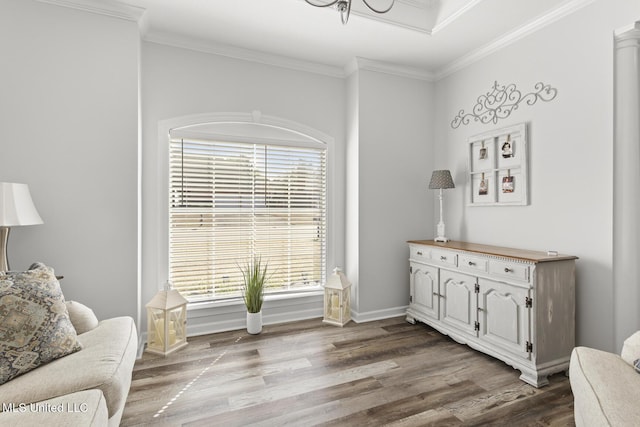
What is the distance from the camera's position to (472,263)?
2.71 metres

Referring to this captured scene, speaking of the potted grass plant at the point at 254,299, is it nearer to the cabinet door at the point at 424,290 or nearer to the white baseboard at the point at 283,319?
the white baseboard at the point at 283,319

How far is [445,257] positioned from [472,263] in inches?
11.8

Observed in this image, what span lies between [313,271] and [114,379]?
2.35m

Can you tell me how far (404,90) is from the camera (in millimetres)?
3662

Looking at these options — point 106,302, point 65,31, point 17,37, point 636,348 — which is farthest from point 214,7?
point 636,348

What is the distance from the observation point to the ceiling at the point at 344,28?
2562 millimetres

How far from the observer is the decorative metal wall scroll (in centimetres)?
268

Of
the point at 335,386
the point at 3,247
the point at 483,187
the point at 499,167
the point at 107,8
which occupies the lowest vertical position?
the point at 335,386

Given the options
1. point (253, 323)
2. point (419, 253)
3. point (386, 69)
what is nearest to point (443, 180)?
point (419, 253)

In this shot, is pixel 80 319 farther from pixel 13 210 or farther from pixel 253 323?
pixel 253 323

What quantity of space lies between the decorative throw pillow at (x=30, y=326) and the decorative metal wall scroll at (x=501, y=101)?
356 centimetres

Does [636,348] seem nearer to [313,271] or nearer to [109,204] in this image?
[313,271]

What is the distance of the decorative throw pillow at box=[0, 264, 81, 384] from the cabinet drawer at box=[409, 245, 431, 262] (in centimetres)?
278

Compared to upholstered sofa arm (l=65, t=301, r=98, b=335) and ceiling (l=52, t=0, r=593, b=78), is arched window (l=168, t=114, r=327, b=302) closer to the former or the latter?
ceiling (l=52, t=0, r=593, b=78)
